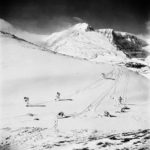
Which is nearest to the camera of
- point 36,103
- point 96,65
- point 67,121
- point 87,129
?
point 87,129

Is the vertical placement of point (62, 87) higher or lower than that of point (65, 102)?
higher

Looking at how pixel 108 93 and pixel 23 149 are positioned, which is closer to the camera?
pixel 23 149

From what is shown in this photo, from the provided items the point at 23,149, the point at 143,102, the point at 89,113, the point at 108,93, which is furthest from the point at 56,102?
the point at 23,149

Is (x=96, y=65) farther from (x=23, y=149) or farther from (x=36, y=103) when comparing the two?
(x=23, y=149)

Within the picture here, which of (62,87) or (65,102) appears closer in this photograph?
(65,102)

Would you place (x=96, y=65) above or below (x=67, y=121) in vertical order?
above

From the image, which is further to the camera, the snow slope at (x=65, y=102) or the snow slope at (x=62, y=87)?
the snow slope at (x=62, y=87)

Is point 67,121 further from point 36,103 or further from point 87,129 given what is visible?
point 36,103

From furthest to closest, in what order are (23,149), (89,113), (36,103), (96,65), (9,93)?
1. (96,65)
2. (9,93)
3. (36,103)
4. (89,113)
5. (23,149)

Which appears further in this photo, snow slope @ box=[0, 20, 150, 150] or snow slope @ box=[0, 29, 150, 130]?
snow slope @ box=[0, 29, 150, 130]

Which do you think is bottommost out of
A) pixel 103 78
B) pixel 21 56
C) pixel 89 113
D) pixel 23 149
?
pixel 23 149
